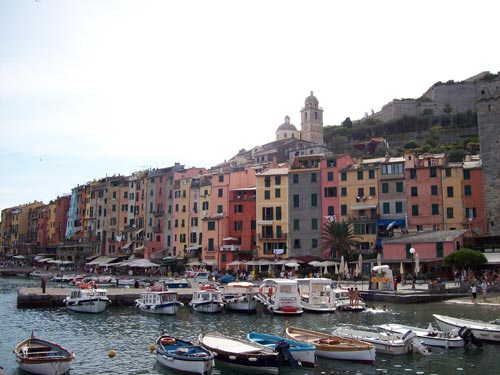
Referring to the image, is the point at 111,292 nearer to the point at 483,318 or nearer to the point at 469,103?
the point at 483,318

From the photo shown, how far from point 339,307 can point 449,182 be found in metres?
Result: 29.7

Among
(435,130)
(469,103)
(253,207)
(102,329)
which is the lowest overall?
(102,329)

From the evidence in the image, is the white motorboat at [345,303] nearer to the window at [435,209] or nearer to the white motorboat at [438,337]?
the white motorboat at [438,337]

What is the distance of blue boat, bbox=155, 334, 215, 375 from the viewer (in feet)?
Result: 70.0

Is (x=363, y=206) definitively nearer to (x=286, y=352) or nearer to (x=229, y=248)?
(x=229, y=248)

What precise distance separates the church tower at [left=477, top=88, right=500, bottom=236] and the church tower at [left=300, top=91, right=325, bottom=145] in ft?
234

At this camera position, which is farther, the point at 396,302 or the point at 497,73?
the point at 497,73

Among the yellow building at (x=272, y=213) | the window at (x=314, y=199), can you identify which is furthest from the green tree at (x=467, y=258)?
the yellow building at (x=272, y=213)

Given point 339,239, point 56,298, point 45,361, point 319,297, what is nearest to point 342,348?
point 45,361

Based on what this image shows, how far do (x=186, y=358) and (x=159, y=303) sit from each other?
66.7 ft

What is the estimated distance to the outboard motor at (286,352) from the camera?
22375mm

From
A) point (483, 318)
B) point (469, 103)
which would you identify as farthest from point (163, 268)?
point (469, 103)

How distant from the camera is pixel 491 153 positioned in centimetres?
6319

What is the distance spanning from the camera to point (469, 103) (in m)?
131
